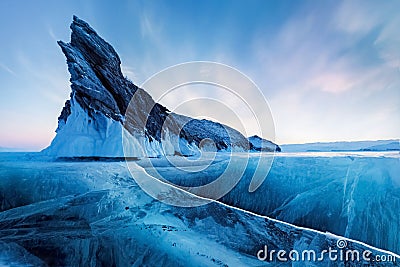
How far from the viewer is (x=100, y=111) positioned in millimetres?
10047

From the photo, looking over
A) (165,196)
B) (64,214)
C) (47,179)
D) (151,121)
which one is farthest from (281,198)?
(151,121)

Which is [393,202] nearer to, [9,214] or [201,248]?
[201,248]

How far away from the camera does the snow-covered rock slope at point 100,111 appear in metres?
9.50

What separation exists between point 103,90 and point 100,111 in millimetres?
1888

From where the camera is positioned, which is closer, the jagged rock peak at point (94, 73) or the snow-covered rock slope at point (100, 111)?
the snow-covered rock slope at point (100, 111)

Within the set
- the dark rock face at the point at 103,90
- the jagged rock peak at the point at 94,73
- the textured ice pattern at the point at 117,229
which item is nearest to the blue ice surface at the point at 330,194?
the textured ice pattern at the point at 117,229

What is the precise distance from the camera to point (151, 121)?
53.1 feet

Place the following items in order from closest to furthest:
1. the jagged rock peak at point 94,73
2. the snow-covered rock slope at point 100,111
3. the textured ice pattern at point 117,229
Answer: the textured ice pattern at point 117,229
the snow-covered rock slope at point 100,111
the jagged rock peak at point 94,73

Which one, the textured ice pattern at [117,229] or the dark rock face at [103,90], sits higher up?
the dark rock face at [103,90]

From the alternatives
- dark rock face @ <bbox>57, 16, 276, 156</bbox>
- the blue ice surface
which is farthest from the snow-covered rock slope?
the blue ice surface

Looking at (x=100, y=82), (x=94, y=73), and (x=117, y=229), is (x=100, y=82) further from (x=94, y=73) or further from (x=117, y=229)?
(x=117, y=229)

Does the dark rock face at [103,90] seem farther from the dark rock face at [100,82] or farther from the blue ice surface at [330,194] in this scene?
the blue ice surface at [330,194]

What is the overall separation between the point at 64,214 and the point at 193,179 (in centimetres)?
481

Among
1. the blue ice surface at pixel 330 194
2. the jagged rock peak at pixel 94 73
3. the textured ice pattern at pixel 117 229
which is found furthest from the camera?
the jagged rock peak at pixel 94 73
